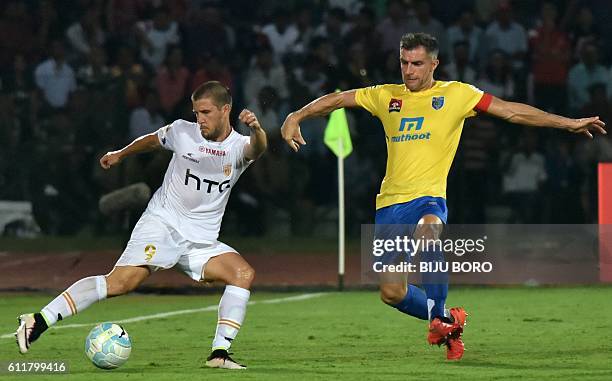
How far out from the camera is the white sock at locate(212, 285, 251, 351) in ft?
32.7

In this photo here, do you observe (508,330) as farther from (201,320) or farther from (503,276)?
(503,276)

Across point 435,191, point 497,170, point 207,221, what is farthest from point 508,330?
point 497,170

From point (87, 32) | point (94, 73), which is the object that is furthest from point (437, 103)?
point (87, 32)

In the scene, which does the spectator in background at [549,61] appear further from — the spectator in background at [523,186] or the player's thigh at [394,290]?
the player's thigh at [394,290]

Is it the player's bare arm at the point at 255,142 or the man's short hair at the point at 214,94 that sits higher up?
the man's short hair at the point at 214,94

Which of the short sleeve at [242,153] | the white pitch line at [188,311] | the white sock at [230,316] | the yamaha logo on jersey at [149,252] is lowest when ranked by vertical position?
the white pitch line at [188,311]

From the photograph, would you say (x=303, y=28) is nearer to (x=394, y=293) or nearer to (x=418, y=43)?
(x=418, y=43)

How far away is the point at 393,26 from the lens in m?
20.4

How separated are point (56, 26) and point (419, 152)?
11.1 meters

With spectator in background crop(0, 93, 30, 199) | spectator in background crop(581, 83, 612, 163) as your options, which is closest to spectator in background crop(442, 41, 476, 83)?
spectator in background crop(581, 83, 612, 163)

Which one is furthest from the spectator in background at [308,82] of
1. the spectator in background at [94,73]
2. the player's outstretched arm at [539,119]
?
the player's outstretched arm at [539,119]

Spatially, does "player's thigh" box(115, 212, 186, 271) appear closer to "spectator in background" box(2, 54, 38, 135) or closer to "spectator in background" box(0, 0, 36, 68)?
"spectator in background" box(2, 54, 38, 135)

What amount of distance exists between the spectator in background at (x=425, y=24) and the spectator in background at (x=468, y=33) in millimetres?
111

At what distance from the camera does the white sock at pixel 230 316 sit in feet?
32.7
